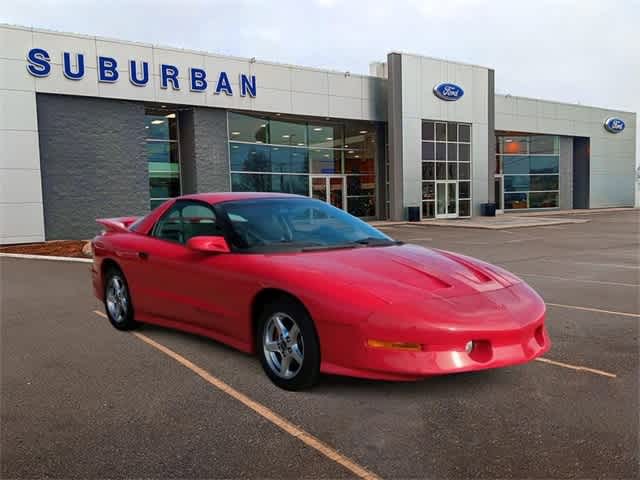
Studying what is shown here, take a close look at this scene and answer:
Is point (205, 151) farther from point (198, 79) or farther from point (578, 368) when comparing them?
point (578, 368)

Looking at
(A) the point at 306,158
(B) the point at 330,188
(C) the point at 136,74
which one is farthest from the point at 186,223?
(B) the point at 330,188

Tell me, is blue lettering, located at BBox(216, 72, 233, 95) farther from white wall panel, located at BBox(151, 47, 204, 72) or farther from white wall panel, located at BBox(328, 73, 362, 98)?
white wall panel, located at BBox(328, 73, 362, 98)

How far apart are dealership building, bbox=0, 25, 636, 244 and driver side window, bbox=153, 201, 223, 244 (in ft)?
50.9

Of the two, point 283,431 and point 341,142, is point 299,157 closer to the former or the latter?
point 341,142

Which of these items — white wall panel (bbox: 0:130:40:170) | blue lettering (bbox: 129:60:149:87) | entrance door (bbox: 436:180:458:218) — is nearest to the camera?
white wall panel (bbox: 0:130:40:170)

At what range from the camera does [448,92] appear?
29766mm

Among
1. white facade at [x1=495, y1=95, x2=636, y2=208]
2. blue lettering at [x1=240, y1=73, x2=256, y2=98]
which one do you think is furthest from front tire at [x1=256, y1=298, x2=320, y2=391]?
white facade at [x1=495, y1=95, x2=636, y2=208]

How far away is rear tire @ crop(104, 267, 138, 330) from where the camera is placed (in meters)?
5.69

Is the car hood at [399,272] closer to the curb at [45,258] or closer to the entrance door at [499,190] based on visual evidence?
the curb at [45,258]

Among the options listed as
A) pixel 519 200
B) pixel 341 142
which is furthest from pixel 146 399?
pixel 519 200

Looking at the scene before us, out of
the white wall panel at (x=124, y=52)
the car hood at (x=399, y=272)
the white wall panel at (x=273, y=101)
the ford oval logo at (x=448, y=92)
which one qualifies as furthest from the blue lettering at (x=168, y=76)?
the car hood at (x=399, y=272)

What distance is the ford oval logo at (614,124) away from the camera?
41.1 m

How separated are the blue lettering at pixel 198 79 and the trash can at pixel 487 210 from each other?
57.7 ft

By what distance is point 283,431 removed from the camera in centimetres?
326
